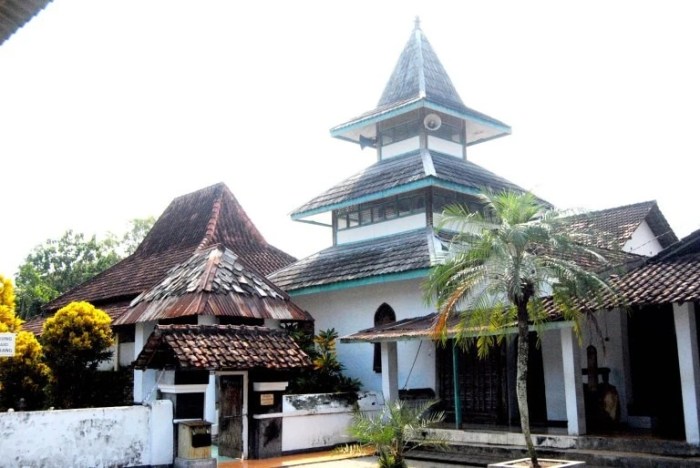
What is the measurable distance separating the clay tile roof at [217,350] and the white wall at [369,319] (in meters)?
4.64

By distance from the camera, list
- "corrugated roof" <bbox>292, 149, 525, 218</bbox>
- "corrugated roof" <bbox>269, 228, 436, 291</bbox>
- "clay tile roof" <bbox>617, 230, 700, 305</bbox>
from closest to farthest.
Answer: "clay tile roof" <bbox>617, 230, 700, 305</bbox> < "corrugated roof" <bbox>269, 228, 436, 291</bbox> < "corrugated roof" <bbox>292, 149, 525, 218</bbox>

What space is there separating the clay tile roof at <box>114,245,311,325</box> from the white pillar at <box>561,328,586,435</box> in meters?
6.42

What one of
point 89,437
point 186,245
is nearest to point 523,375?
point 89,437

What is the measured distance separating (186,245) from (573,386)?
42.0 ft

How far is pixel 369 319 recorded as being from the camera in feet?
64.4

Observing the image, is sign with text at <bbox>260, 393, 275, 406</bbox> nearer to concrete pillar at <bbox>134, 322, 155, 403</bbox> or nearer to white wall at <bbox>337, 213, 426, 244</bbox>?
concrete pillar at <bbox>134, 322, 155, 403</bbox>

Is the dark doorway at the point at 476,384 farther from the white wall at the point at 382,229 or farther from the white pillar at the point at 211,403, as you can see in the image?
the white pillar at the point at 211,403

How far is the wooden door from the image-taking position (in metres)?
14.1

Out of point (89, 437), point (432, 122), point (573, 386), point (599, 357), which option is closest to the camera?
point (89, 437)

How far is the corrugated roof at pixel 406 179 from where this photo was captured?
19.5 metres

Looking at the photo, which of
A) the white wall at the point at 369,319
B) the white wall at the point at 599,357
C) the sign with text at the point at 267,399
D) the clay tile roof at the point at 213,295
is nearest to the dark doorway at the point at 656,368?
the white wall at the point at 599,357

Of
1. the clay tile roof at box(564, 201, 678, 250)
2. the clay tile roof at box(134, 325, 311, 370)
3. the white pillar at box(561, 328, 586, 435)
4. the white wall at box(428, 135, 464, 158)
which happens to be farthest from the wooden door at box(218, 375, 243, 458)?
the white wall at box(428, 135, 464, 158)

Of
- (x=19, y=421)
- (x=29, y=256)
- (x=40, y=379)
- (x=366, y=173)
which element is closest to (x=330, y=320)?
(x=366, y=173)

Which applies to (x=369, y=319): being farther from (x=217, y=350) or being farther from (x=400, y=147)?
(x=217, y=350)
